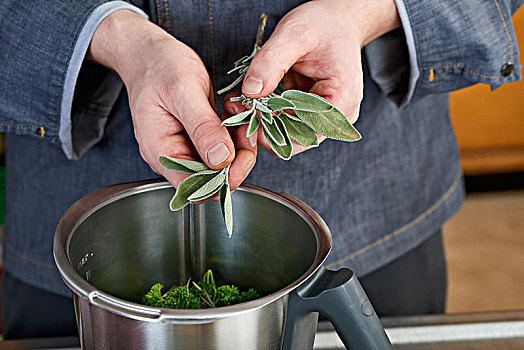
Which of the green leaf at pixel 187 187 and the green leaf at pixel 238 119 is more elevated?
the green leaf at pixel 238 119

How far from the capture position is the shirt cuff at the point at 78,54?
0.64 m

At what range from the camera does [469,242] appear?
1.97 m

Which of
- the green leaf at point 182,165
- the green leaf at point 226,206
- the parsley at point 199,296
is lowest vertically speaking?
the parsley at point 199,296

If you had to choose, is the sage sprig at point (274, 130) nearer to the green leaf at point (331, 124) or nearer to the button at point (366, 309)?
the green leaf at point (331, 124)

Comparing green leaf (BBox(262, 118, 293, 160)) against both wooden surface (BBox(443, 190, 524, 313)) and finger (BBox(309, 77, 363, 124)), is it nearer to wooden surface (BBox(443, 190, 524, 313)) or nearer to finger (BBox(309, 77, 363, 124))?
finger (BBox(309, 77, 363, 124))

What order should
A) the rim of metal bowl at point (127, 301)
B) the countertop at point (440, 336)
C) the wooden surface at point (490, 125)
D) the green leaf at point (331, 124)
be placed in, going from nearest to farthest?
1. the rim of metal bowl at point (127, 301)
2. the green leaf at point (331, 124)
3. the countertop at point (440, 336)
4. the wooden surface at point (490, 125)

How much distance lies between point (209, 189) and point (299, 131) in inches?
3.7

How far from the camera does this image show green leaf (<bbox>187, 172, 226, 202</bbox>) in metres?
0.48

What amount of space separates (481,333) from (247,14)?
0.43m

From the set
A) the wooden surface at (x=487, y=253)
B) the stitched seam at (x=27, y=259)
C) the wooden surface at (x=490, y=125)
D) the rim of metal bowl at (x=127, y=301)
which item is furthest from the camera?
the wooden surface at (x=490, y=125)

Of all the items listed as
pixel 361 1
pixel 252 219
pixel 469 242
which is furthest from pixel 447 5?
pixel 469 242

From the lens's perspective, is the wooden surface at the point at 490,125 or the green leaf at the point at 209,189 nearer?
the green leaf at the point at 209,189

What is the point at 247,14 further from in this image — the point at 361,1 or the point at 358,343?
the point at 358,343

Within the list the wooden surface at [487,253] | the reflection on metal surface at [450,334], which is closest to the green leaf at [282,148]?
the reflection on metal surface at [450,334]
